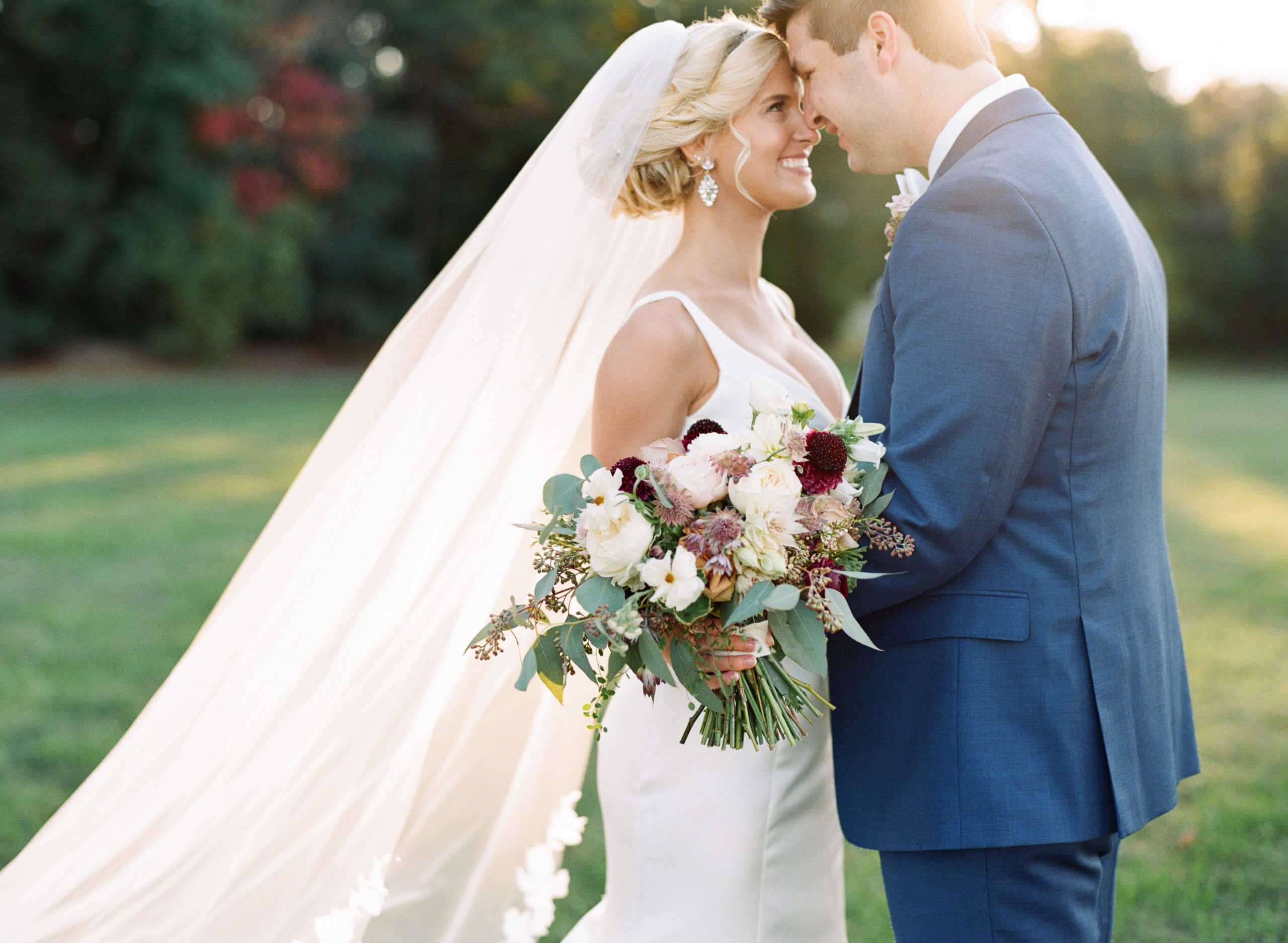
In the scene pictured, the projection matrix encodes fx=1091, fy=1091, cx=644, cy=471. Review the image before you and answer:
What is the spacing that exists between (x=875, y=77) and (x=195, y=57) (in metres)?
24.8

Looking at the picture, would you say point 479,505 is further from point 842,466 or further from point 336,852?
point 842,466

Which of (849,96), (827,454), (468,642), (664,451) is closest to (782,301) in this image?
(849,96)

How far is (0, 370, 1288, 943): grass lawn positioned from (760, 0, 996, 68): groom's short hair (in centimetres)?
271

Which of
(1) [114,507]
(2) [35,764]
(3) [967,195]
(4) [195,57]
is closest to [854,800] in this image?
(3) [967,195]

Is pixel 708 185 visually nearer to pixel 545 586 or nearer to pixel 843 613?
pixel 545 586

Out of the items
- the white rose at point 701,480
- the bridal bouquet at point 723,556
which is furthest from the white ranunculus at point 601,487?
the white rose at point 701,480

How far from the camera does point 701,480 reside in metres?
2.03

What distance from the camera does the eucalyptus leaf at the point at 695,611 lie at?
201cm

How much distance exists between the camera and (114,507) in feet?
33.2

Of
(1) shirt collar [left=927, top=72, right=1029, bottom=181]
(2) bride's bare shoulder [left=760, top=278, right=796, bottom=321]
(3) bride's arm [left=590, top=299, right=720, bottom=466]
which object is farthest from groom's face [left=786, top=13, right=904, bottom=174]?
(2) bride's bare shoulder [left=760, top=278, right=796, bottom=321]

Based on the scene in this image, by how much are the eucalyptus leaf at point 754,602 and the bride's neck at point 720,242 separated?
132cm

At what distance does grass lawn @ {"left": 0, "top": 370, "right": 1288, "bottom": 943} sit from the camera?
3.95m

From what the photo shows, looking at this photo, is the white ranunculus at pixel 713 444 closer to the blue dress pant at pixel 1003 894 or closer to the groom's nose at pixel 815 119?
the blue dress pant at pixel 1003 894

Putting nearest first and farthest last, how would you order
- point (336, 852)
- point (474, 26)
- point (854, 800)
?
point (854, 800)
point (336, 852)
point (474, 26)
